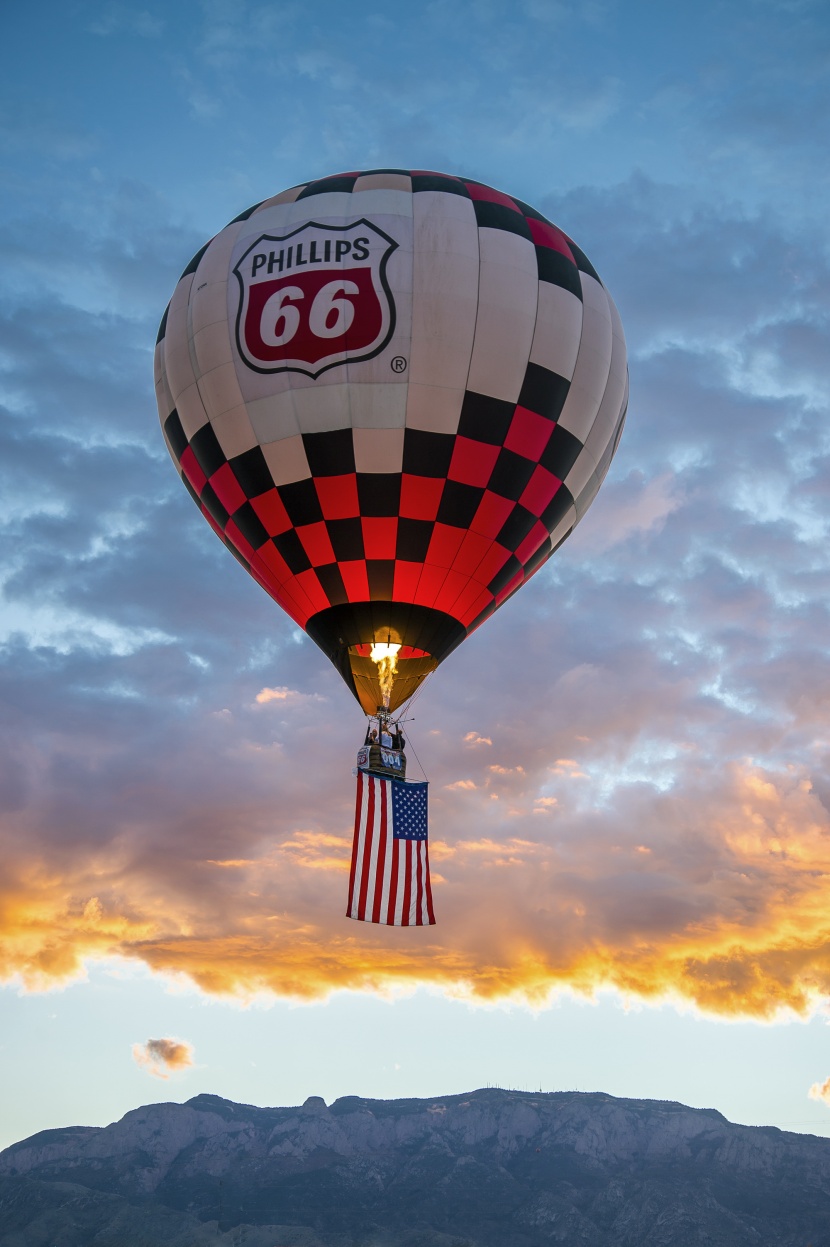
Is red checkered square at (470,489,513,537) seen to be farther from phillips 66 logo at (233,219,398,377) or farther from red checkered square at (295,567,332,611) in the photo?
phillips 66 logo at (233,219,398,377)

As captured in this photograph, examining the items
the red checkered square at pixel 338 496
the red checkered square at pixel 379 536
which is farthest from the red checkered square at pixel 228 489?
the red checkered square at pixel 379 536

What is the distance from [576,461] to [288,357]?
7519 millimetres

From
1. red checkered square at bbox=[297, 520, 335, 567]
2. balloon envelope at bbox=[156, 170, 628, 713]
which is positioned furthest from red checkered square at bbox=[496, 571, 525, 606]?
red checkered square at bbox=[297, 520, 335, 567]

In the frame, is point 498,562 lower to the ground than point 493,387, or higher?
lower

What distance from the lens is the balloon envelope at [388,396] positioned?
27.9 m

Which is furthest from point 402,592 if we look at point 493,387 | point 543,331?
point 543,331

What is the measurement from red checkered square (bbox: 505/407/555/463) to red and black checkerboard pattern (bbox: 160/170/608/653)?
0.09ft

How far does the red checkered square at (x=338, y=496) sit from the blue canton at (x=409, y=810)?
20.4 ft

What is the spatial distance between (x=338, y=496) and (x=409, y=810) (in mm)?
7324

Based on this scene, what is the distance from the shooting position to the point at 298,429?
2833 centimetres

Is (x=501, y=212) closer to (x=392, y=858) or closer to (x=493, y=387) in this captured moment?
(x=493, y=387)

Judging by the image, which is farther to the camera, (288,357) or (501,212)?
(501,212)

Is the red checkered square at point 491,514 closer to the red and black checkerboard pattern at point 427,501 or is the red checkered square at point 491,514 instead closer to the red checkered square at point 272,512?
the red and black checkerboard pattern at point 427,501

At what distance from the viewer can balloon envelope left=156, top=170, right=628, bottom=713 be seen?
91.7ft
